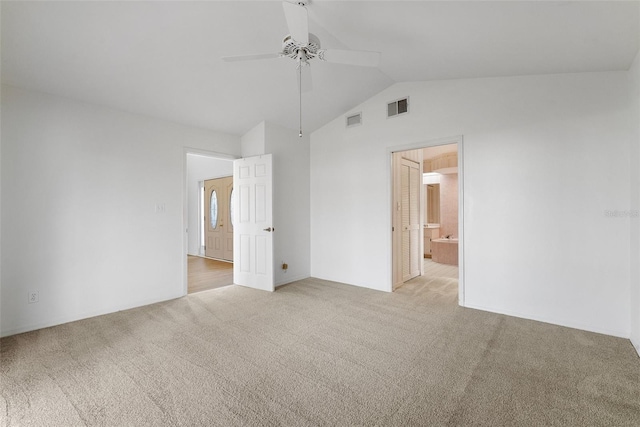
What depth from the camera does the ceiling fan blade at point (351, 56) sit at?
2314mm

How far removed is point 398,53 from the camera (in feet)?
10.5

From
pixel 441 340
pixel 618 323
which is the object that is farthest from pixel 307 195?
pixel 618 323

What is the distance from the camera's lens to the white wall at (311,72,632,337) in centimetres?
287

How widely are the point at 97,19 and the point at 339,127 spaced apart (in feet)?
11.4

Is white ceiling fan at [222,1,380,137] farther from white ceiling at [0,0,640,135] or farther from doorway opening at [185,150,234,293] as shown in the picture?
doorway opening at [185,150,234,293]

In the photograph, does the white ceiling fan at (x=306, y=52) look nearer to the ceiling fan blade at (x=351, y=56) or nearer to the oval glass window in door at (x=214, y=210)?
the ceiling fan blade at (x=351, y=56)

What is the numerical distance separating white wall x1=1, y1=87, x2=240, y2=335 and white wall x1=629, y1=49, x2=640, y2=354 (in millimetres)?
5195

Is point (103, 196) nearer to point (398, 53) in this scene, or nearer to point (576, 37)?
point (398, 53)

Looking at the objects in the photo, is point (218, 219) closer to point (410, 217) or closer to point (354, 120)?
point (354, 120)

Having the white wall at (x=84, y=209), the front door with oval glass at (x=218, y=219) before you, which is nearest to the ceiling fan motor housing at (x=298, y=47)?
the white wall at (x=84, y=209)

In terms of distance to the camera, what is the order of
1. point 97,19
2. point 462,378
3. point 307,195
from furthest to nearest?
point 307,195 < point 97,19 < point 462,378

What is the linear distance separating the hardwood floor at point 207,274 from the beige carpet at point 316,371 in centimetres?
132

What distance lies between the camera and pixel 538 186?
3.22 metres

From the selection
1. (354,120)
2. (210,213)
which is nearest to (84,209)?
(354,120)
